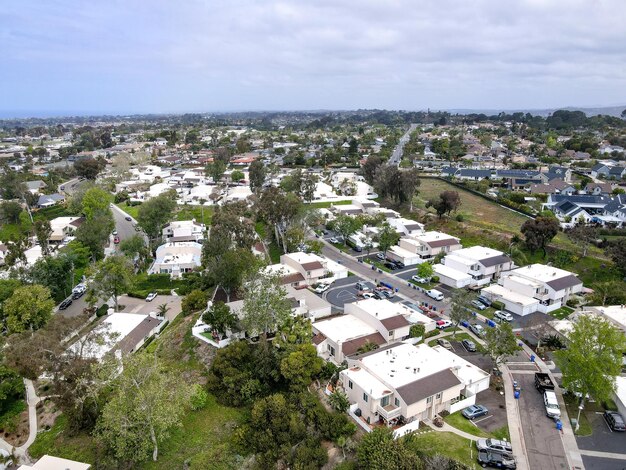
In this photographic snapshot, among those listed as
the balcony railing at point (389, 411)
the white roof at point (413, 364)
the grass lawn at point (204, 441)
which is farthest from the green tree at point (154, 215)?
the balcony railing at point (389, 411)

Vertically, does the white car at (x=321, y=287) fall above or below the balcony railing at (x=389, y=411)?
below

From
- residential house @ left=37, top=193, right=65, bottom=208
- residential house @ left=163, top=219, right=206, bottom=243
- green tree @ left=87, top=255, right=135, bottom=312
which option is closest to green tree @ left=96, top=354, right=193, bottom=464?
green tree @ left=87, top=255, right=135, bottom=312

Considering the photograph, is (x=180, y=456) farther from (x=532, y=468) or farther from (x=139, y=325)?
(x=532, y=468)

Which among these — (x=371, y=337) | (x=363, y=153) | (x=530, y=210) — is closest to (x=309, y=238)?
(x=371, y=337)

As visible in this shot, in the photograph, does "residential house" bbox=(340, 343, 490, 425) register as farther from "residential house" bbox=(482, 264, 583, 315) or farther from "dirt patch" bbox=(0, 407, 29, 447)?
"dirt patch" bbox=(0, 407, 29, 447)

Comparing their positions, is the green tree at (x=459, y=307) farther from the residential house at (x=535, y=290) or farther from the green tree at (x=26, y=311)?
the green tree at (x=26, y=311)

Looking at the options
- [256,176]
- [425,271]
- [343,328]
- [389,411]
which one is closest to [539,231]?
[425,271]
